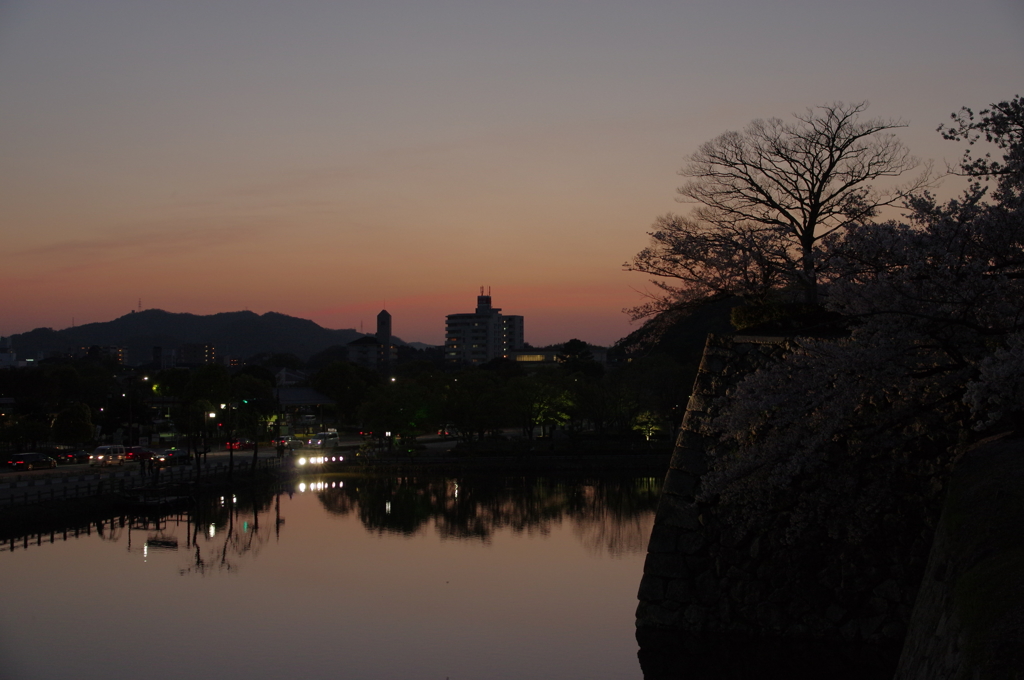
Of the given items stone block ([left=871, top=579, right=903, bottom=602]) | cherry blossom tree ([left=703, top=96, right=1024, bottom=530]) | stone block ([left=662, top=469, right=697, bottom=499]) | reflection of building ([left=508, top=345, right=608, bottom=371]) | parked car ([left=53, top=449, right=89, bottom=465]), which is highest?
reflection of building ([left=508, top=345, right=608, bottom=371])

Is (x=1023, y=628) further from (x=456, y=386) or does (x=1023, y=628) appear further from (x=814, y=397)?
(x=456, y=386)

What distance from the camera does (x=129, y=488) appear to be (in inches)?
1405

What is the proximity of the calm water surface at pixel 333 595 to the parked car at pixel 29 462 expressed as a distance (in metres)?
13.2

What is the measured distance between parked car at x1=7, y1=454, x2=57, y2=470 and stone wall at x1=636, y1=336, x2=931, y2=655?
38338 mm

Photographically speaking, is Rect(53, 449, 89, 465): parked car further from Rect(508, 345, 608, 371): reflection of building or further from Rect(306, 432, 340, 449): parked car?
Rect(508, 345, 608, 371): reflection of building

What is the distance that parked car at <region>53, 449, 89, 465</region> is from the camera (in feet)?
157

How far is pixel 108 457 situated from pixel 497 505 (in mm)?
22093

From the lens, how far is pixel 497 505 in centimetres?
3656

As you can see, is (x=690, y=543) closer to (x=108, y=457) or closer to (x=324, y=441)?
(x=108, y=457)

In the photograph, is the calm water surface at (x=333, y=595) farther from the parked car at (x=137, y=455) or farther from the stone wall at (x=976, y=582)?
the parked car at (x=137, y=455)

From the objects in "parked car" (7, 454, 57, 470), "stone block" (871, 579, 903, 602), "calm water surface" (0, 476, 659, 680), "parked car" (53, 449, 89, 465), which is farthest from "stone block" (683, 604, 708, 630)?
"parked car" (53, 449, 89, 465)

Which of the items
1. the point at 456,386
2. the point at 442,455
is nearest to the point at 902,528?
the point at 442,455

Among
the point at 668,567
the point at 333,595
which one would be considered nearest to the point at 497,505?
the point at 333,595

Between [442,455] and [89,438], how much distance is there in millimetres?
21520
